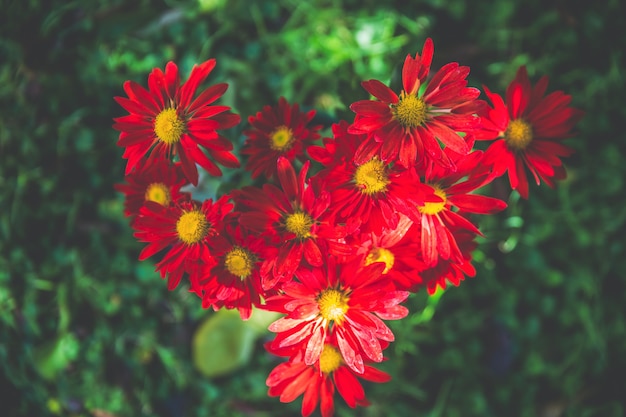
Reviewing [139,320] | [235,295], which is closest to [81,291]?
[139,320]

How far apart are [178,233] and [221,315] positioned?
2.20 ft

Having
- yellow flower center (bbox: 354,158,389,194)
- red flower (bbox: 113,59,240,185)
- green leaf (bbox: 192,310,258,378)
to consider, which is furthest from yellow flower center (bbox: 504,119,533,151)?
green leaf (bbox: 192,310,258,378)

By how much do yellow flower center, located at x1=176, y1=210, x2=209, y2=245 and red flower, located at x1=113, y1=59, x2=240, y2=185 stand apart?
0.19ft

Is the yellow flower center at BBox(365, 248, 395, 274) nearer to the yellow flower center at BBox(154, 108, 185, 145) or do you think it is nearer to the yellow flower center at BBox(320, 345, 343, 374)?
the yellow flower center at BBox(320, 345, 343, 374)

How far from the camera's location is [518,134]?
83 cm

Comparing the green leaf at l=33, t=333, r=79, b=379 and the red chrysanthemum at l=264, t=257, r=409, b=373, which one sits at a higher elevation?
the green leaf at l=33, t=333, r=79, b=379

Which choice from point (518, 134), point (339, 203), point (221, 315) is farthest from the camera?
point (221, 315)

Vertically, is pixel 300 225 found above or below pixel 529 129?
below

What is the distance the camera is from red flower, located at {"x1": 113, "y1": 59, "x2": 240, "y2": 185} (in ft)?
2.55

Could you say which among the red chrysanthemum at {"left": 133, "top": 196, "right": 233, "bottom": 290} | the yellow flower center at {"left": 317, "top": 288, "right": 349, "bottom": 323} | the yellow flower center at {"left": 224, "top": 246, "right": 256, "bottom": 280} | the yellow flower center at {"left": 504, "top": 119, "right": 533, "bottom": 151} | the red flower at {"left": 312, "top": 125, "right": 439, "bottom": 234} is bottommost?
the yellow flower center at {"left": 317, "top": 288, "right": 349, "bottom": 323}

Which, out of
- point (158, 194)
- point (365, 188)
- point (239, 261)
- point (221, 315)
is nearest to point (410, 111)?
point (365, 188)

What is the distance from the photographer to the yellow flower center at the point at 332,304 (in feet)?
2.45

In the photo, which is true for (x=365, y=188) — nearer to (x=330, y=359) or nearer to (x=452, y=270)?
(x=452, y=270)

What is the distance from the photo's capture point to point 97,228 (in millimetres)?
Answer: 1515
